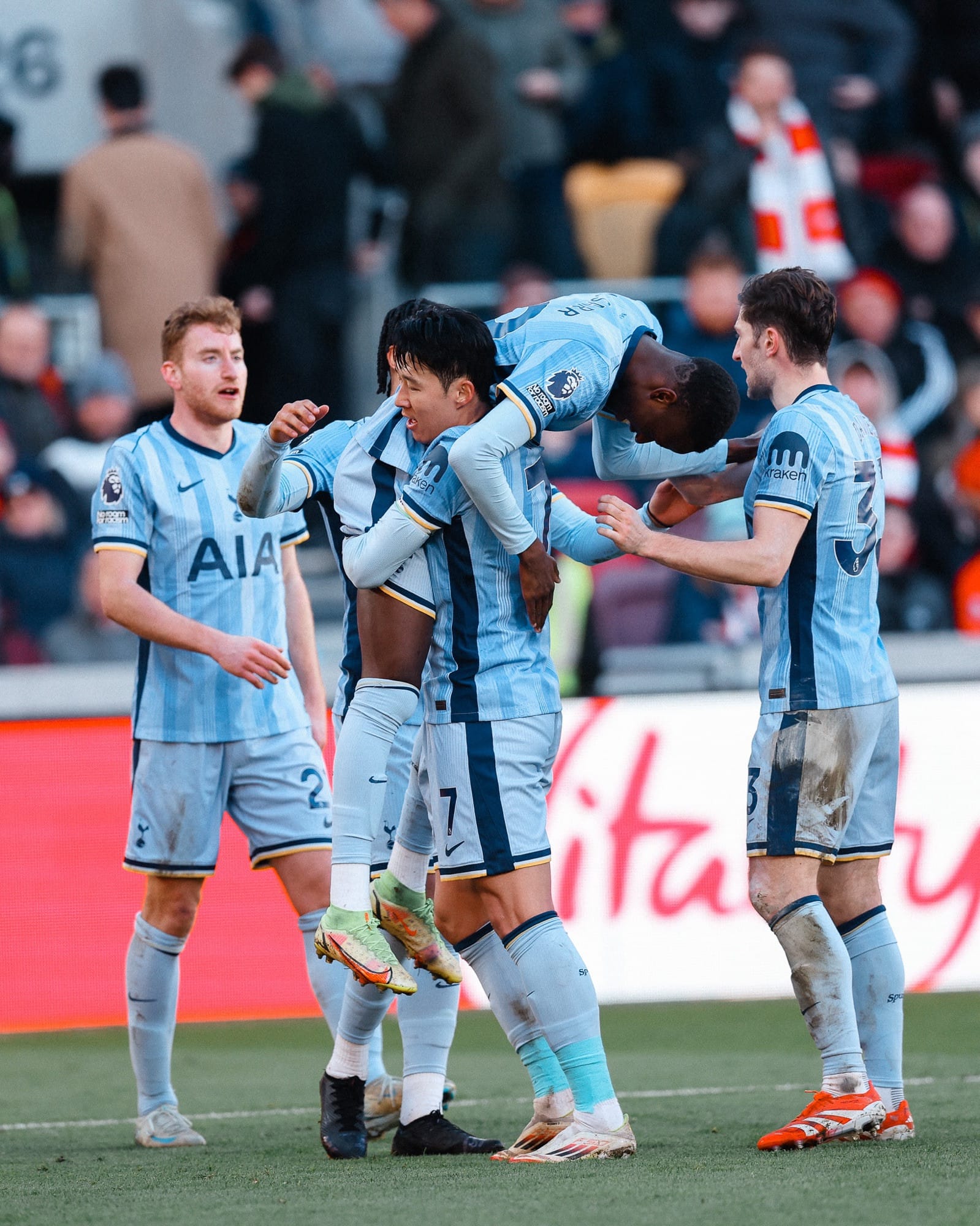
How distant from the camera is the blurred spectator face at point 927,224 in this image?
35.5 ft

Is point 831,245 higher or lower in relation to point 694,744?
higher

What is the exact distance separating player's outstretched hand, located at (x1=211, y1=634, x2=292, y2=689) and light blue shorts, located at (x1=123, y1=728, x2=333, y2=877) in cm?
36

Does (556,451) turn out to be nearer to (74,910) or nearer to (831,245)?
(831,245)

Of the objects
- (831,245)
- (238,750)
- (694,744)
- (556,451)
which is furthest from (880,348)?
(238,750)

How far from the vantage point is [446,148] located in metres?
10.8

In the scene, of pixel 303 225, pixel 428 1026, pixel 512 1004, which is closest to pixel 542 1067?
pixel 512 1004

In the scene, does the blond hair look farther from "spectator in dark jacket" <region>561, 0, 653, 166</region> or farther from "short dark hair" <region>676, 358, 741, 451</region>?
"spectator in dark jacket" <region>561, 0, 653, 166</region>

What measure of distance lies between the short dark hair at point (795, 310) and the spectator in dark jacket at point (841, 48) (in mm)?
7089

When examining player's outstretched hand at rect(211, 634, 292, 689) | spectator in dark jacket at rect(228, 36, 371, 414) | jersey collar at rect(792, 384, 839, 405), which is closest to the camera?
jersey collar at rect(792, 384, 839, 405)

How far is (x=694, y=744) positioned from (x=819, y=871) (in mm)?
3376

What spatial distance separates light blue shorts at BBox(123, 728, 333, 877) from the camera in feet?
16.4

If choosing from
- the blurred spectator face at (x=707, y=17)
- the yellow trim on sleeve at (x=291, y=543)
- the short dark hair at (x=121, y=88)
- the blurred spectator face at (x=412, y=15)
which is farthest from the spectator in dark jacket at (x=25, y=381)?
the yellow trim on sleeve at (x=291, y=543)

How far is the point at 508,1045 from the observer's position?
7.03m

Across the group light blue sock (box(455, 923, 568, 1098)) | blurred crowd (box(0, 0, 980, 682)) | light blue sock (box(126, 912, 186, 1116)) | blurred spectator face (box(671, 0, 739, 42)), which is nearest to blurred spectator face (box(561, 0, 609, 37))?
blurred crowd (box(0, 0, 980, 682))
